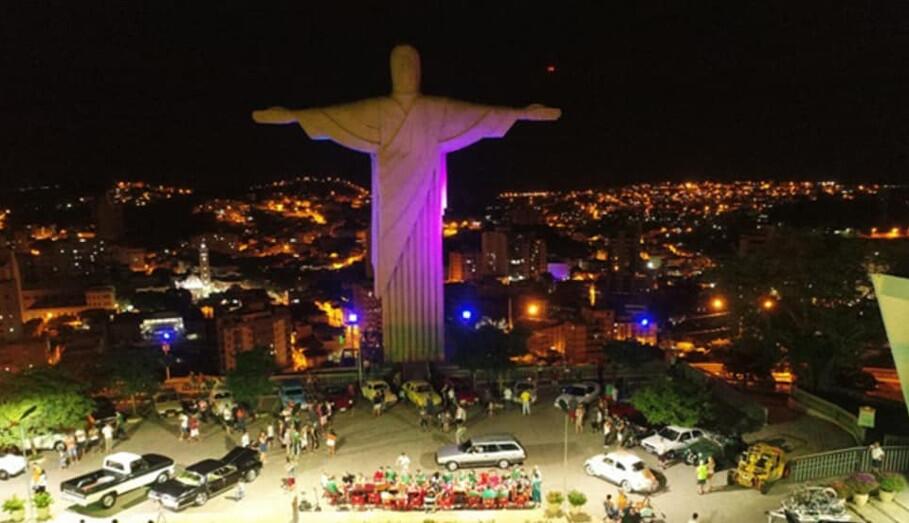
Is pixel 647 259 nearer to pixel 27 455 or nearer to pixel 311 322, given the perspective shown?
pixel 311 322

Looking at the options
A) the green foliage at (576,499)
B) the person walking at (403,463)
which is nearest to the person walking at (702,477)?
the green foliage at (576,499)

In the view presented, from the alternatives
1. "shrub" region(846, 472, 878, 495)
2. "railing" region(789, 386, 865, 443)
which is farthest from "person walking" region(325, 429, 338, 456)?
"railing" region(789, 386, 865, 443)

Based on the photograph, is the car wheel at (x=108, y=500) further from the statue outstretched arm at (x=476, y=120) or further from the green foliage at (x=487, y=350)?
the statue outstretched arm at (x=476, y=120)

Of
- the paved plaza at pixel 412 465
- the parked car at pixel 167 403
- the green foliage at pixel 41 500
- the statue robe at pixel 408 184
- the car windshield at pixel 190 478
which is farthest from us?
the statue robe at pixel 408 184

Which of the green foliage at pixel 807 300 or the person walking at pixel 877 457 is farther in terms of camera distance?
the green foliage at pixel 807 300

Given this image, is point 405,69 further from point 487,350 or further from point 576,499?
point 576,499

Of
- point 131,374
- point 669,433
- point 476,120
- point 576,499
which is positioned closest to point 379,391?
point 131,374

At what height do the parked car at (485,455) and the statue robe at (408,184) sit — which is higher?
the statue robe at (408,184)
